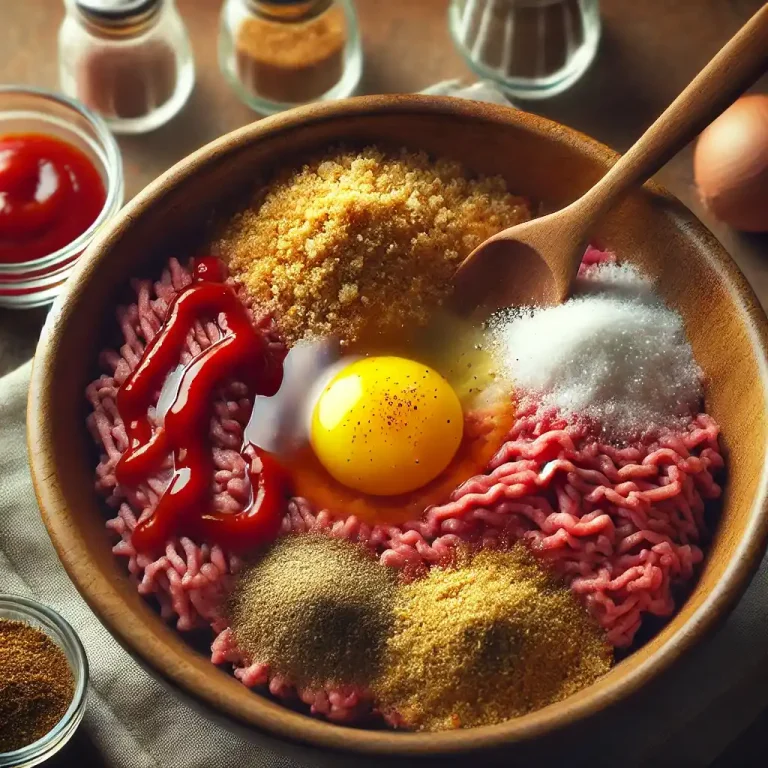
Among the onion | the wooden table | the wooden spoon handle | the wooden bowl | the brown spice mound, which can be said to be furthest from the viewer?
the wooden table

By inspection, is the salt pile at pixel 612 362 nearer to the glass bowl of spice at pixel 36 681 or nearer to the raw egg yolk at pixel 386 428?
the raw egg yolk at pixel 386 428

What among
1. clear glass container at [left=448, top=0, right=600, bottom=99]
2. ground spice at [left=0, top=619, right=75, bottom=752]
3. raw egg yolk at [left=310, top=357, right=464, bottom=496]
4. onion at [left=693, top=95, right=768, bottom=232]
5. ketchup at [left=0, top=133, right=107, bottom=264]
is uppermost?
onion at [left=693, top=95, right=768, bottom=232]

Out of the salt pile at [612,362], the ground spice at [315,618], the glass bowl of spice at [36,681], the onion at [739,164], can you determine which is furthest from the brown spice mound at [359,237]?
the glass bowl of spice at [36,681]

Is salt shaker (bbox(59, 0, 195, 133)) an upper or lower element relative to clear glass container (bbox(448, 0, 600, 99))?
lower

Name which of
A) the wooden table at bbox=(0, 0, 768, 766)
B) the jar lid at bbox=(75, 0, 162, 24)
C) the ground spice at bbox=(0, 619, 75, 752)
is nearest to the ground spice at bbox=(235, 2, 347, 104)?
the wooden table at bbox=(0, 0, 768, 766)

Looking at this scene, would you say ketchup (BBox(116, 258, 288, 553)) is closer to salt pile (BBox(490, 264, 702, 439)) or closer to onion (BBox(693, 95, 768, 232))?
salt pile (BBox(490, 264, 702, 439))

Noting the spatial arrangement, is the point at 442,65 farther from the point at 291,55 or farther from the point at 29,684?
the point at 29,684
